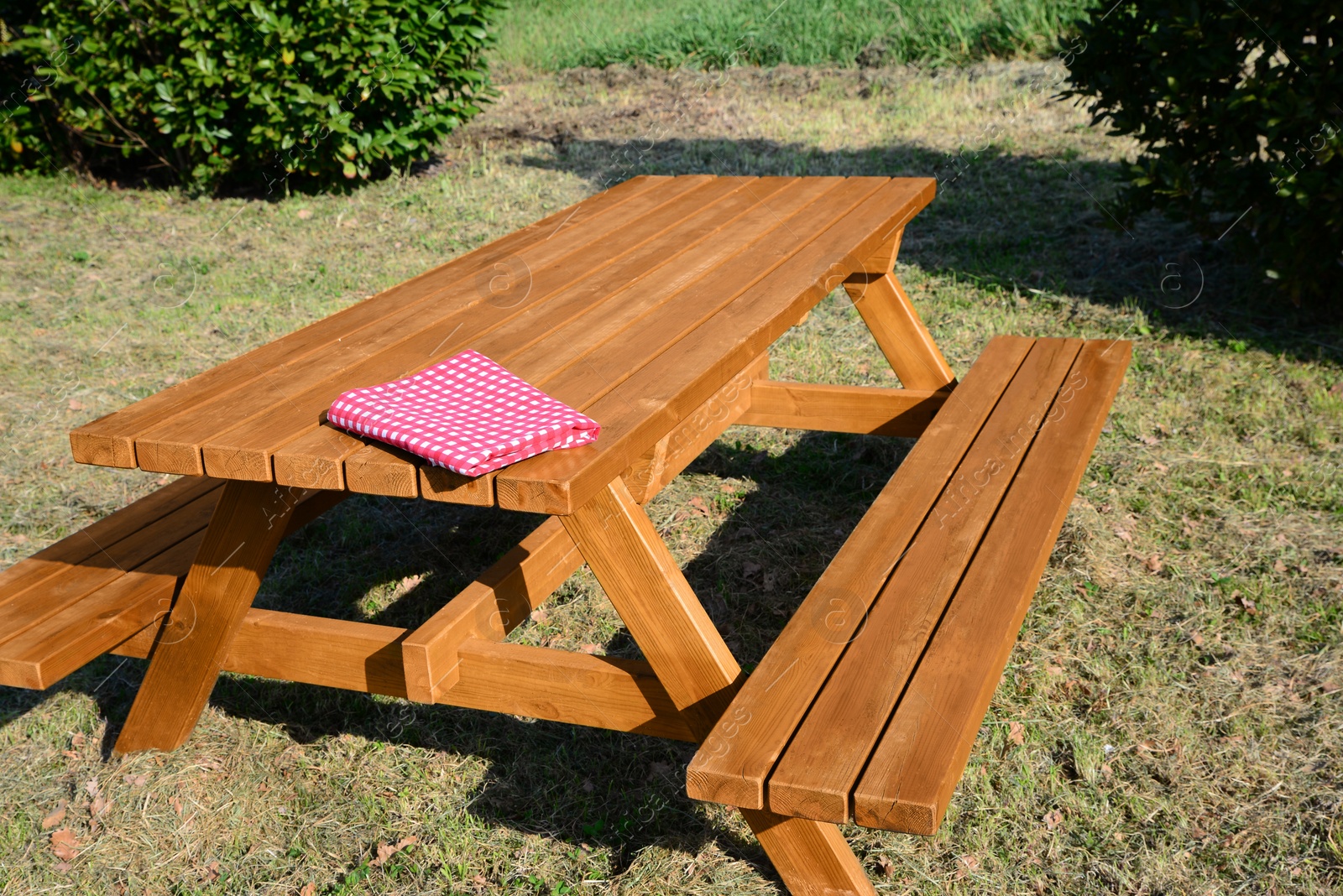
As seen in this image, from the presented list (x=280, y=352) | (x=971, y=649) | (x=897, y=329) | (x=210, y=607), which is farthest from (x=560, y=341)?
(x=897, y=329)

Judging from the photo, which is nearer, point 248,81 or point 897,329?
point 897,329

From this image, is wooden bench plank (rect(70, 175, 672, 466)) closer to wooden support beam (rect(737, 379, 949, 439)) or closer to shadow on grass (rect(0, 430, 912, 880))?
wooden support beam (rect(737, 379, 949, 439))

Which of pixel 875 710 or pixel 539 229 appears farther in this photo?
pixel 539 229

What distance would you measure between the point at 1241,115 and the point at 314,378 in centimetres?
Answer: 417

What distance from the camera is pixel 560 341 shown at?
236 cm

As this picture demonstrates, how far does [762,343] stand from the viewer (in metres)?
2.40

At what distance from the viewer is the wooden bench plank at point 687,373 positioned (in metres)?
1.74

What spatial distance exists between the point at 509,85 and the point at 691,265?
909 cm

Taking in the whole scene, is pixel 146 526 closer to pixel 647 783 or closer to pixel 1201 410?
pixel 647 783

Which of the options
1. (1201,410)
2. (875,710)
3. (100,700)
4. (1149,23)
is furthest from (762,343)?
(1149,23)

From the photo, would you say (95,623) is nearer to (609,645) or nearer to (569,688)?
(569,688)

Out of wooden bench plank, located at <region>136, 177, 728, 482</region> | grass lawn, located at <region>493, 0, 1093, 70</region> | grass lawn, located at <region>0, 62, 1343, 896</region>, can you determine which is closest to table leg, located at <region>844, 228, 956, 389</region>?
grass lawn, located at <region>0, 62, 1343, 896</region>

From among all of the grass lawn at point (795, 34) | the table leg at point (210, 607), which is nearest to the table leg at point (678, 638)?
the table leg at point (210, 607)

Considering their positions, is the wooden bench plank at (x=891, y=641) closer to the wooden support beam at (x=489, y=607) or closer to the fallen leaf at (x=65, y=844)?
the wooden support beam at (x=489, y=607)
